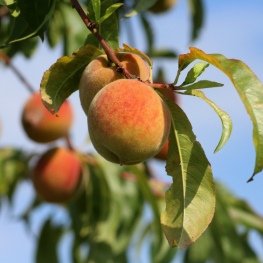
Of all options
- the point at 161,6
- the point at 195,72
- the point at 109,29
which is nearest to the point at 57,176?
the point at 161,6

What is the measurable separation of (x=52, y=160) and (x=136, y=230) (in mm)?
453

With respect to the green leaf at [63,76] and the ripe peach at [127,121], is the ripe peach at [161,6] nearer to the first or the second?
the green leaf at [63,76]

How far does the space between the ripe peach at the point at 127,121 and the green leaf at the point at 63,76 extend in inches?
4.5

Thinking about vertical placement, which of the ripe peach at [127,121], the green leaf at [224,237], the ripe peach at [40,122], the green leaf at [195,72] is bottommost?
the green leaf at [224,237]

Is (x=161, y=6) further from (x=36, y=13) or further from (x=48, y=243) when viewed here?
(x=36, y=13)

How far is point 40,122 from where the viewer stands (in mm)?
2619

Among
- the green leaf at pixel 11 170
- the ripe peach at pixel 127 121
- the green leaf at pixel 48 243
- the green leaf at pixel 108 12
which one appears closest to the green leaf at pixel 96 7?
the green leaf at pixel 108 12

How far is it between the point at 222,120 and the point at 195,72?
0.11 metres

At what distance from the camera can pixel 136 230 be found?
2.91 meters

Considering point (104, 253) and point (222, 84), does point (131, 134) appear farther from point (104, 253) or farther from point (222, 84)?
point (104, 253)

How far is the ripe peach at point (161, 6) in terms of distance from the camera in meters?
2.60

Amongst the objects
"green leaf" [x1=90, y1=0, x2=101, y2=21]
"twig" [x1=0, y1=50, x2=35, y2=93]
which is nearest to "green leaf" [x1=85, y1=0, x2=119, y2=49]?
"green leaf" [x1=90, y1=0, x2=101, y2=21]

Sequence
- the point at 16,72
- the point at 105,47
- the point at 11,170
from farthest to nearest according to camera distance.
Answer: the point at 11,170 < the point at 16,72 < the point at 105,47

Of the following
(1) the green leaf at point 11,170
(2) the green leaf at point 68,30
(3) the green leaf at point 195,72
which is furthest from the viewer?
(1) the green leaf at point 11,170
